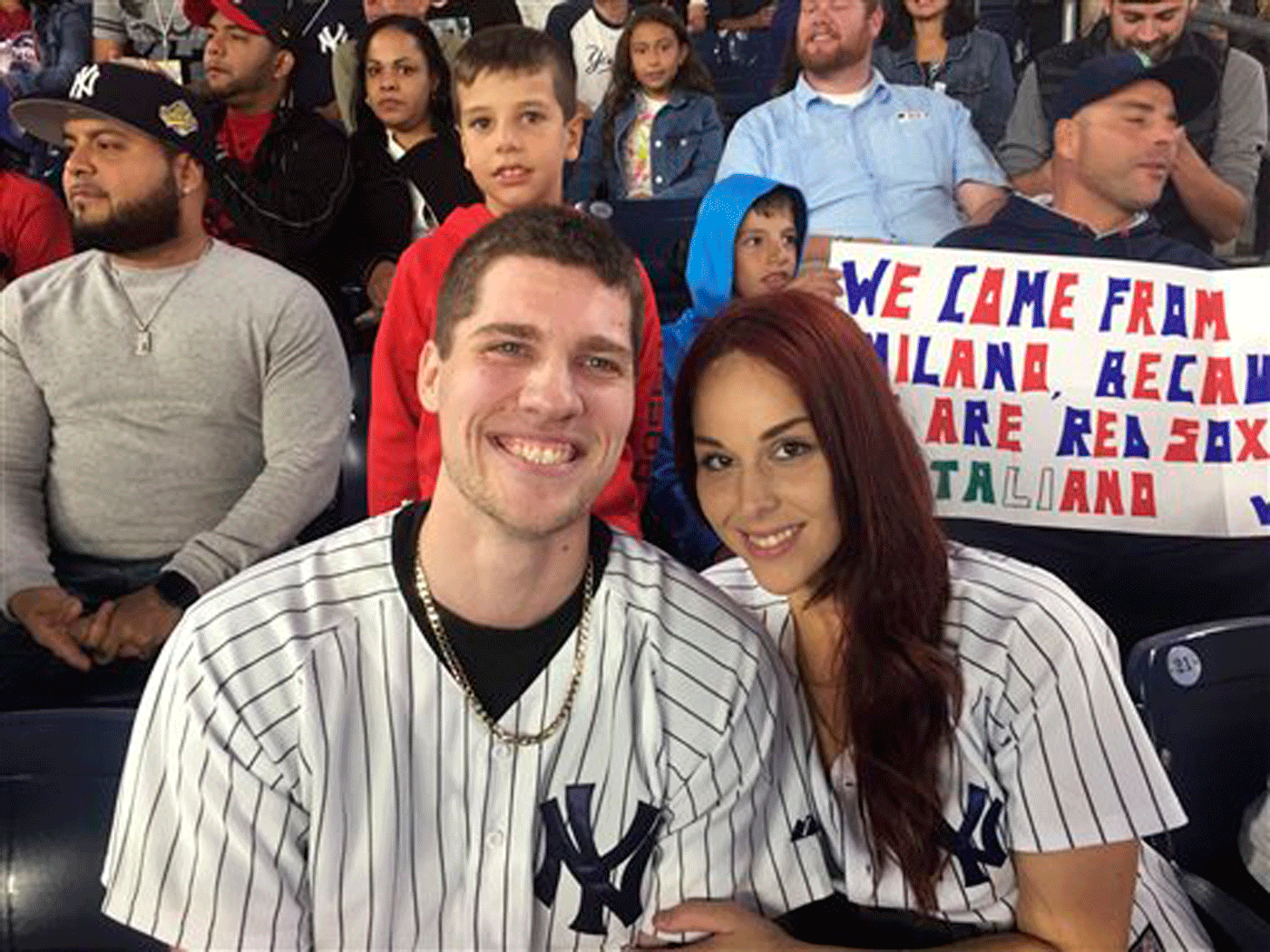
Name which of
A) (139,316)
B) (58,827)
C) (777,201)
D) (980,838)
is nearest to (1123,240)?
(777,201)

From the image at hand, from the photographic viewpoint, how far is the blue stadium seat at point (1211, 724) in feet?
4.40

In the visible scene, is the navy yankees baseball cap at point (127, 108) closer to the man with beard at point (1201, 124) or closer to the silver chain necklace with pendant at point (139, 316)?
the silver chain necklace with pendant at point (139, 316)

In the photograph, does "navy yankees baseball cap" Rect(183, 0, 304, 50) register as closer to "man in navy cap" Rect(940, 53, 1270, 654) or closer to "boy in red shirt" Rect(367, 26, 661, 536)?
"boy in red shirt" Rect(367, 26, 661, 536)

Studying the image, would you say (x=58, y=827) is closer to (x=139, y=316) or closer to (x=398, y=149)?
(x=139, y=316)

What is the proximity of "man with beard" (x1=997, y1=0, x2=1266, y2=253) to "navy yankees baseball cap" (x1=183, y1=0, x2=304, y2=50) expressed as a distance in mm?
Answer: 1250

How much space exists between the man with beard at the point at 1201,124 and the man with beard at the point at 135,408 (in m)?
1.26

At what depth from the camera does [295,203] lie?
2.13 metres

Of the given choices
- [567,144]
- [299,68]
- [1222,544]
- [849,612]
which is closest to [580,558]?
[849,612]

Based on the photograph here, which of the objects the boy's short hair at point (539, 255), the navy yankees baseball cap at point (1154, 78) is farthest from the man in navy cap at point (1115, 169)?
the boy's short hair at point (539, 255)

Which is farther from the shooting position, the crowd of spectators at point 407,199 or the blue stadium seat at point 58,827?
the crowd of spectators at point 407,199

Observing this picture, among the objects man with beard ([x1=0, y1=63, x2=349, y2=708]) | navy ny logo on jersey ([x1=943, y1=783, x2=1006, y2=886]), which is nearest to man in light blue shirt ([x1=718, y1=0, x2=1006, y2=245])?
man with beard ([x1=0, y1=63, x2=349, y2=708])

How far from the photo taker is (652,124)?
2320mm

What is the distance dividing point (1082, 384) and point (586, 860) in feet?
4.07

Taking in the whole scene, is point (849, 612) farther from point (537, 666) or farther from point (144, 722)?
point (144, 722)
